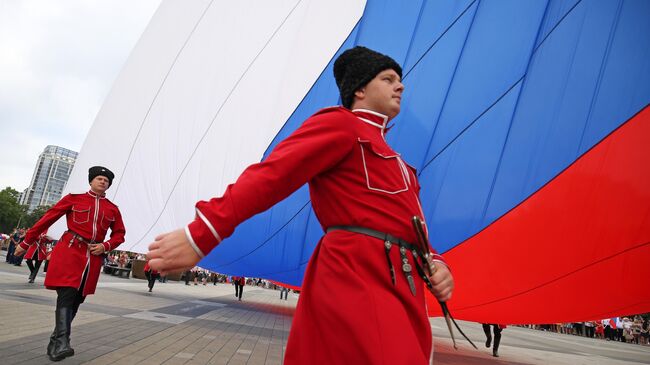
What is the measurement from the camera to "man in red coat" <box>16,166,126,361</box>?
4.16 meters

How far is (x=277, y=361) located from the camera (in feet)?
17.8

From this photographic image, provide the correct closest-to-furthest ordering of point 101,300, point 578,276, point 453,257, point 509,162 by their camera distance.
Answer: point 578,276 < point 509,162 < point 453,257 < point 101,300

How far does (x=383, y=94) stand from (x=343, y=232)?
666 millimetres

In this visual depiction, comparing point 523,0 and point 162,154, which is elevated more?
point 523,0

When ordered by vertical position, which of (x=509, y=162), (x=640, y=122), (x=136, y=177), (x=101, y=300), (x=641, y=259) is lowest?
(x=101, y=300)

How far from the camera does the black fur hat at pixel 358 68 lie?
188 centimetres

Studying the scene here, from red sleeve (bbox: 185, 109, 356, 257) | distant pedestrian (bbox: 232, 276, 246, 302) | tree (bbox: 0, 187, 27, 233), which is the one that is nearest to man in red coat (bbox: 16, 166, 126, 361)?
red sleeve (bbox: 185, 109, 356, 257)

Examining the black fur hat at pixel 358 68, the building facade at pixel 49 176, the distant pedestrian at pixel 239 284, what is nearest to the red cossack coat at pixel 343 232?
the black fur hat at pixel 358 68

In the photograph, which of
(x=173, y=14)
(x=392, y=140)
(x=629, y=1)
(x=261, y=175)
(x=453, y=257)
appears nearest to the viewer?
(x=261, y=175)

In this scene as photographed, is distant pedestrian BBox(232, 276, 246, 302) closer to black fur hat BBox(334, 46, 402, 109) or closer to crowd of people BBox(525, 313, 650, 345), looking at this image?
black fur hat BBox(334, 46, 402, 109)

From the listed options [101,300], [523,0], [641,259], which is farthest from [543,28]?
[101,300]

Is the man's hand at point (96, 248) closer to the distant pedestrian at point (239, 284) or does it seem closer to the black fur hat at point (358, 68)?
the black fur hat at point (358, 68)

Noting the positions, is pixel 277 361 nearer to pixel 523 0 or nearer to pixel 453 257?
pixel 453 257

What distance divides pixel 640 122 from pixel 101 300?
1054cm
